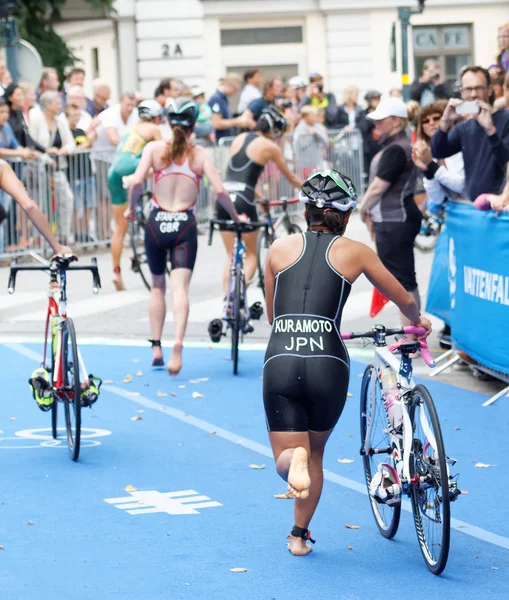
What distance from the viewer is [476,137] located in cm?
1062

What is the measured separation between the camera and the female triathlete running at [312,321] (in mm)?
6012

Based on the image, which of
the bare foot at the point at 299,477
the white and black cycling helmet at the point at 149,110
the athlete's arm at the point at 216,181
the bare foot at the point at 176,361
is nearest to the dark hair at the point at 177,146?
the athlete's arm at the point at 216,181

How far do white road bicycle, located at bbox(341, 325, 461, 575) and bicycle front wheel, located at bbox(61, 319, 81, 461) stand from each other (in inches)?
80.8

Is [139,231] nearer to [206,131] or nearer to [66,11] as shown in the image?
[206,131]

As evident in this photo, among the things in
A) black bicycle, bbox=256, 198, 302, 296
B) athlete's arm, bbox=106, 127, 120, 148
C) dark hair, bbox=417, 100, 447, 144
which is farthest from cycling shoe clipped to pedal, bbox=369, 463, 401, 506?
athlete's arm, bbox=106, 127, 120, 148

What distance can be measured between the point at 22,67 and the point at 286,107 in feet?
17.6

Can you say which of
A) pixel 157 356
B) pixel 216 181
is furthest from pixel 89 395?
pixel 157 356

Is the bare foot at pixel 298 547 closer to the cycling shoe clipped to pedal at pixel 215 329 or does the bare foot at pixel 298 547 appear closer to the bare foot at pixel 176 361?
the bare foot at pixel 176 361

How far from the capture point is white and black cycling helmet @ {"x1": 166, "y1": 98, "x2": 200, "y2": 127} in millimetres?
10398

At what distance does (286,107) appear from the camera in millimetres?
23672

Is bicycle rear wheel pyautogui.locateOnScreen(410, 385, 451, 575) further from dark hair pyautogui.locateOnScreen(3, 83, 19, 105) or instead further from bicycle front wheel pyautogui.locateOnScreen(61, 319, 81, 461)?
dark hair pyautogui.locateOnScreen(3, 83, 19, 105)

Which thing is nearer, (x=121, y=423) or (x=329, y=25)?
(x=121, y=423)

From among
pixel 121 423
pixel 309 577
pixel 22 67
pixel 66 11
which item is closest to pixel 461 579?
pixel 309 577

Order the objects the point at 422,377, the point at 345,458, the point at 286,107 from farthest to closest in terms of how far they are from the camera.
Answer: the point at 286,107 < the point at 422,377 < the point at 345,458
